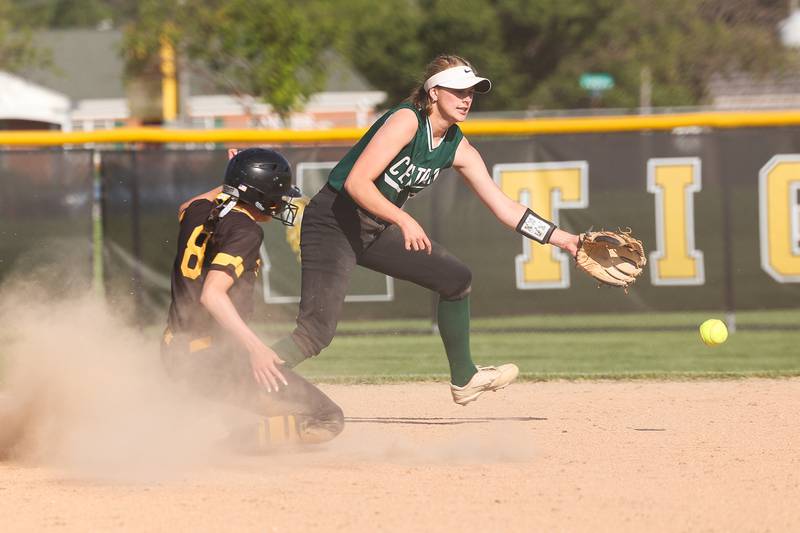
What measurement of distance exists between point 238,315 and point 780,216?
6.40m

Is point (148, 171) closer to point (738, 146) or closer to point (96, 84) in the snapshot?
point (738, 146)

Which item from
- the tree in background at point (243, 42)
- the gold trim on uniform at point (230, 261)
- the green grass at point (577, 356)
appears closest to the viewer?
the gold trim on uniform at point (230, 261)

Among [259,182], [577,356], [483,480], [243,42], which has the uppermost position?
[243,42]

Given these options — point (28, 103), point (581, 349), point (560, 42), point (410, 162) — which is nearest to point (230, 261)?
point (410, 162)

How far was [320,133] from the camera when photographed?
423 inches

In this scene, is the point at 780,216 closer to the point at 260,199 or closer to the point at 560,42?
the point at 260,199

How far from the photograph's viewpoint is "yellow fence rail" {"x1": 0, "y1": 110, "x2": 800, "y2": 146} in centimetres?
1060

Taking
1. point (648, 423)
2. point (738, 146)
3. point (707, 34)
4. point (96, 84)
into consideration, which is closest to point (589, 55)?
point (707, 34)

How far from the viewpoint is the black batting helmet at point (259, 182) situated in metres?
5.48

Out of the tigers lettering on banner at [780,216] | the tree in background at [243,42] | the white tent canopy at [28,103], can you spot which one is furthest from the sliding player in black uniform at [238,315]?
the white tent canopy at [28,103]

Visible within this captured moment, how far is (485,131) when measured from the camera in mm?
10859

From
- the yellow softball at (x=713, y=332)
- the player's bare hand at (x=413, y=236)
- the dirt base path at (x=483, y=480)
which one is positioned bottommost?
the dirt base path at (x=483, y=480)

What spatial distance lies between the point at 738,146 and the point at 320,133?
3.54m

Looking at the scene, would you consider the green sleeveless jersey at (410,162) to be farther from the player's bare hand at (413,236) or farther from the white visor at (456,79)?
the player's bare hand at (413,236)
